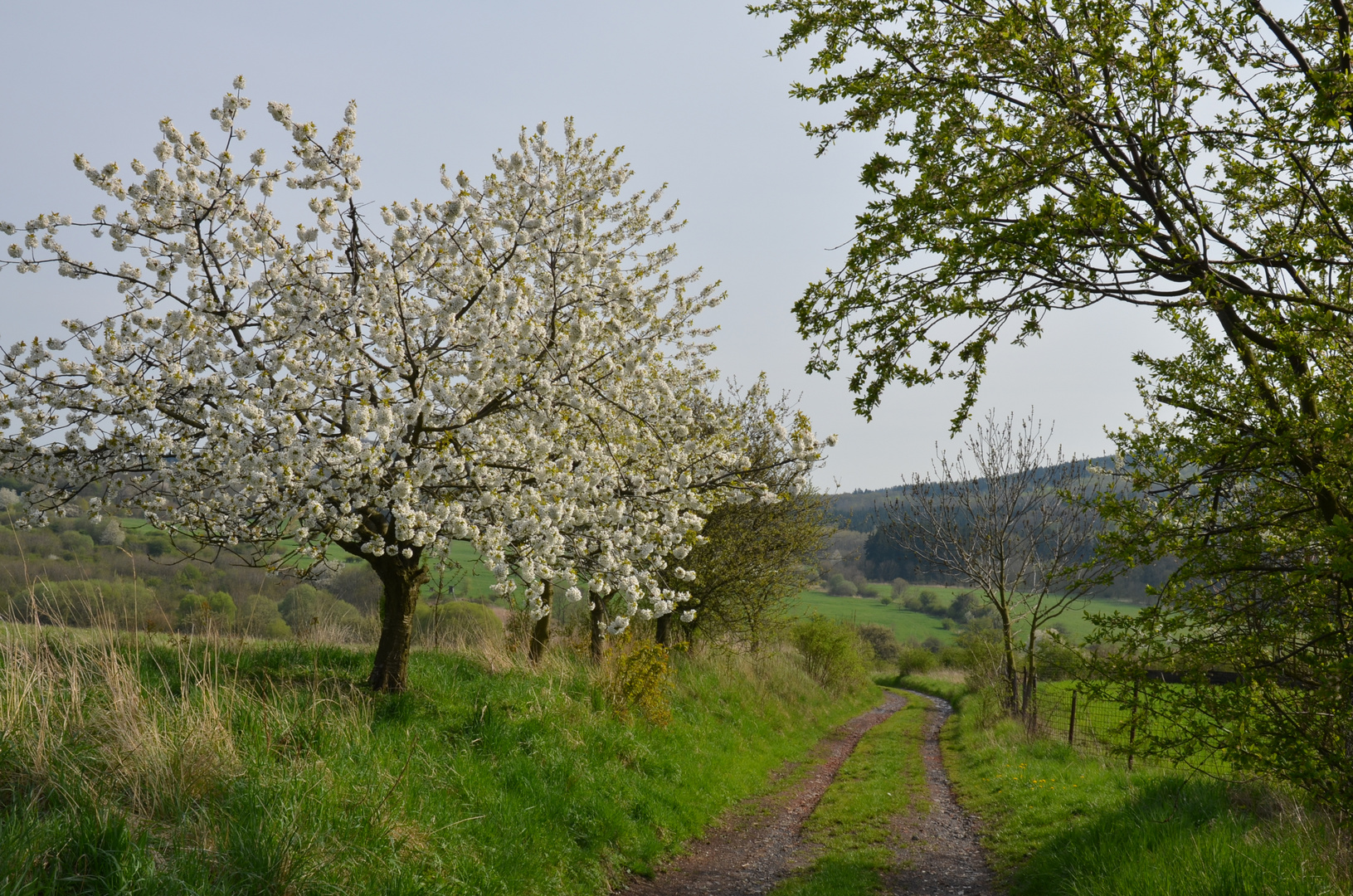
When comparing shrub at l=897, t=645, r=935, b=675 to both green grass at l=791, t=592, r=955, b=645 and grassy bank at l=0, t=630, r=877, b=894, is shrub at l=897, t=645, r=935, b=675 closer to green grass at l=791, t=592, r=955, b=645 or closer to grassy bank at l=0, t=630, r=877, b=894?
green grass at l=791, t=592, r=955, b=645

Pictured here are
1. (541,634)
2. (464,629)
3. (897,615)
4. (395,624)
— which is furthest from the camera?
(897,615)

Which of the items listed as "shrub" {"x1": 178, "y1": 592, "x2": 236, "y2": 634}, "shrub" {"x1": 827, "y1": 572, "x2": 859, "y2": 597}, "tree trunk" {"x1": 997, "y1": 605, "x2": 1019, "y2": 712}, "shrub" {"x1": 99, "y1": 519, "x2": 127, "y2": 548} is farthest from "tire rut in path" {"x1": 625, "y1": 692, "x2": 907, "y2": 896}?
"shrub" {"x1": 827, "y1": 572, "x2": 859, "y2": 597}

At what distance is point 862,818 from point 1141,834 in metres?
4.10

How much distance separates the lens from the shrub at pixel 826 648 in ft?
87.2

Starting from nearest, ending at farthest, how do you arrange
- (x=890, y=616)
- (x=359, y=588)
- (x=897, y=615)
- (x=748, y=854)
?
(x=748, y=854) → (x=359, y=588) → (x=890, y=616) → (x=897, y=615)

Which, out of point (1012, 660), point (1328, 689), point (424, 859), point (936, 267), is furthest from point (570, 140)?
point (1012, 660)

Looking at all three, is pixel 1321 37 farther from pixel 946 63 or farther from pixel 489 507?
pixel 489 507

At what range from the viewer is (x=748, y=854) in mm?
8492

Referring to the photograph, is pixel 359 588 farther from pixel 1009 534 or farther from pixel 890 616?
pixel 890 616

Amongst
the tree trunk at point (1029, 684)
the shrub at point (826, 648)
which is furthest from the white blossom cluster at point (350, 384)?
the shrub at point (826, 648)

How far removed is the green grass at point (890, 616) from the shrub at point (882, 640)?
1.31 metres

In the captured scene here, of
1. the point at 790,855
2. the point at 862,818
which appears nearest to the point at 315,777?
the point at 790,855

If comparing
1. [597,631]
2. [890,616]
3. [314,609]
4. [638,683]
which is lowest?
[890,616]

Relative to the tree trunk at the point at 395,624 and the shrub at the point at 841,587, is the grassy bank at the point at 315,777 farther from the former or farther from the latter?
the shrub at the point at 841,587
